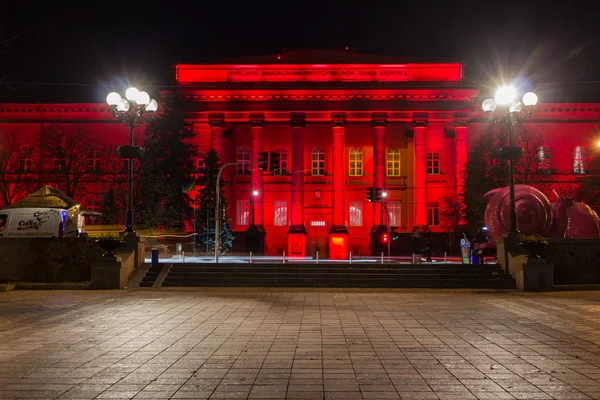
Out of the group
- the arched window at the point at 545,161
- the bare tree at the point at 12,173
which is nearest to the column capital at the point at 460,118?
the arched window at the point at 545,161

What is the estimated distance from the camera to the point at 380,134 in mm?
50750

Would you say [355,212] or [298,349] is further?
[355,212]

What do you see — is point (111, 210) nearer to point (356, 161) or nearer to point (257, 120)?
point (257, 120)

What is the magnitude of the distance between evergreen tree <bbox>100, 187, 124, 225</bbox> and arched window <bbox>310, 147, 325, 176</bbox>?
18.9 metres

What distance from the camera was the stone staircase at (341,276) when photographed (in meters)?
23.1

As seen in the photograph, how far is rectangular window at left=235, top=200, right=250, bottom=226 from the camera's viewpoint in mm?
53594

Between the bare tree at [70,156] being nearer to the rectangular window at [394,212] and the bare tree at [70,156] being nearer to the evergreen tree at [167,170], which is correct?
the evergreen tree at [167,170]

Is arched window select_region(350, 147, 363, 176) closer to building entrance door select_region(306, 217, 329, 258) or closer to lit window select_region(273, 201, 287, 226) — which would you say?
building entrance door select_region(306, 217, 329, 258)

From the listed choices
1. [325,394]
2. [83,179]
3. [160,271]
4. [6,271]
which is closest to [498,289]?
[160,271]

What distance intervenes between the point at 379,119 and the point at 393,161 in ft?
19.6

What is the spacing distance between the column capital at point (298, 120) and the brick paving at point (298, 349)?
35.2 metres

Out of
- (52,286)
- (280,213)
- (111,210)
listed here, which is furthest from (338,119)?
(52,286)

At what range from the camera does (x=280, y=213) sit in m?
54.2

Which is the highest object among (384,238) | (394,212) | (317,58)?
(317,58)
